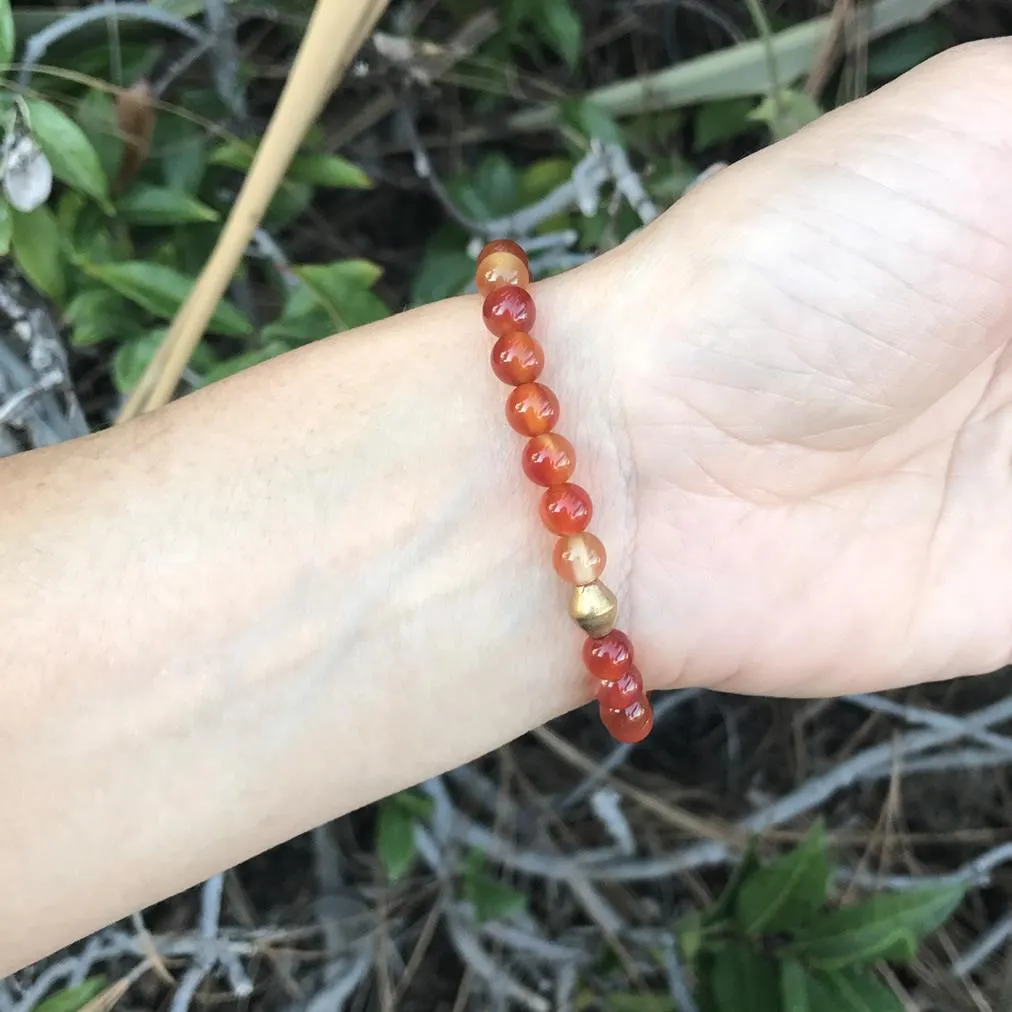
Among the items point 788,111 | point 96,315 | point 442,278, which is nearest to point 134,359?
point 96,315

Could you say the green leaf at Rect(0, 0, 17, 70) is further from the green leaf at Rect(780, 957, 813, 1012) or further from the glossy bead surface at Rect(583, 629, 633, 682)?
the green leaf at Rect(780, 957, 813, 1012)

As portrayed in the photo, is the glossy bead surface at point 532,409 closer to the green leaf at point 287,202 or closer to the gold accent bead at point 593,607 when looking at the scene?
the gold accent bead at point 593,607

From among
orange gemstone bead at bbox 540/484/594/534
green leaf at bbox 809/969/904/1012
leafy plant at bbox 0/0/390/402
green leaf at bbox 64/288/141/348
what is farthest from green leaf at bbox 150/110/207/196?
green leaf at bbox 809/969/904/1012

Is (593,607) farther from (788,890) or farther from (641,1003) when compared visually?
(641,1003)

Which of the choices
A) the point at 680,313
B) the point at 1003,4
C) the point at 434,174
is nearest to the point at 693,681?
the point at 680,313

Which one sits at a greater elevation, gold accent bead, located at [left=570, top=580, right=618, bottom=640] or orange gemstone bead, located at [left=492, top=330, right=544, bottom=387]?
orange gemstone bead, located at [left=492, top=330, right=544, bottom=387]

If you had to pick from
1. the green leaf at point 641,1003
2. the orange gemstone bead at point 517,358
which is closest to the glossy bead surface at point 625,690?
the orange gemstone bead at point 517,358
